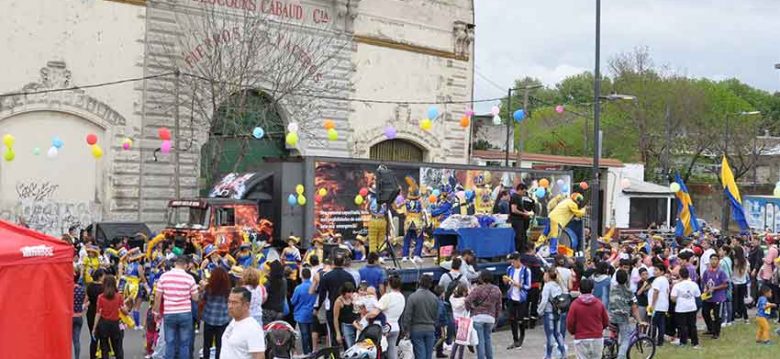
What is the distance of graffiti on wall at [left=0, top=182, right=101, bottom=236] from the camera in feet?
88.6

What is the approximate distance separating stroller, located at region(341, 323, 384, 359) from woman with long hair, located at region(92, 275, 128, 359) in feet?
10.5

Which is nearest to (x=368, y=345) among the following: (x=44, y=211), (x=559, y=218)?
(x=559, y=218)

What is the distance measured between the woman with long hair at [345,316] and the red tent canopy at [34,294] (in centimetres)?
500

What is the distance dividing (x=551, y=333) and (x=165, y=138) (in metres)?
15.6

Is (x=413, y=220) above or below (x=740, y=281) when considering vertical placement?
above

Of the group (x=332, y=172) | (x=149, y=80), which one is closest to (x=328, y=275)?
(x=332, y=172)

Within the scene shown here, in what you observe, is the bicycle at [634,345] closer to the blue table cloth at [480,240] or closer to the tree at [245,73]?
the blue table cloth at [480,240]

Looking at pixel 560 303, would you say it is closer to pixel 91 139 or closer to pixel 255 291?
pixel 255 291

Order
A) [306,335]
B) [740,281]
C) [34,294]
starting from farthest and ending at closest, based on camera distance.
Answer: [740,281] → [306,335] → [34,294]

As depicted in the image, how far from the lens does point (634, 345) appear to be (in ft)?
52.0

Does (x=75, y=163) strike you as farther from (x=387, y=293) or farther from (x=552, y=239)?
(x=387, y=293)

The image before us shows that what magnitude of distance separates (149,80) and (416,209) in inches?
392

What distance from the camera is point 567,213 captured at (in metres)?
23.0

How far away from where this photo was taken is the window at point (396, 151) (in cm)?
3756
